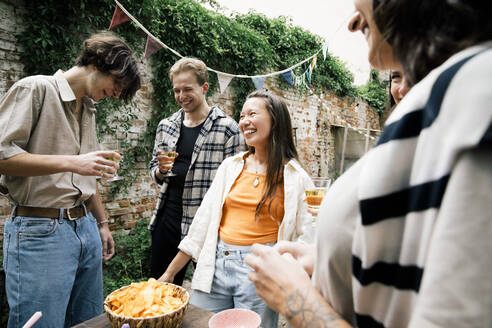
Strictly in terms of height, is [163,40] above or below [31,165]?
above

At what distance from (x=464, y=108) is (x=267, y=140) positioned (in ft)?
5.90

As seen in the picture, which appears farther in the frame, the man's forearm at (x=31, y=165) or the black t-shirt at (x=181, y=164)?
the black t-shirt at (x=181, y=164)

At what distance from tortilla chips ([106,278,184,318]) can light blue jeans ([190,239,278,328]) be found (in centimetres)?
45

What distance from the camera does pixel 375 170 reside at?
0.49 metres

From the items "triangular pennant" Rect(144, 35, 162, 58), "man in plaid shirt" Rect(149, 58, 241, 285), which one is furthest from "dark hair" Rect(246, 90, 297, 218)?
"triangular pennant" Rect(144, 35, 162, 58)

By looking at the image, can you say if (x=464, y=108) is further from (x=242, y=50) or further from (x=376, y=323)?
(x=242, y=50)

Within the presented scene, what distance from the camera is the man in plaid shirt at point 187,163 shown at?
2705mm

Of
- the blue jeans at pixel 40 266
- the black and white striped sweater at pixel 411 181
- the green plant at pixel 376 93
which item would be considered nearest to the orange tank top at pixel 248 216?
the blue jeans at pixel 40 266

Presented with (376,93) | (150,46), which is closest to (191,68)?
(150,46)

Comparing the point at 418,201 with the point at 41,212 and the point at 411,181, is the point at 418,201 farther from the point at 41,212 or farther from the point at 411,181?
the point at 41,212

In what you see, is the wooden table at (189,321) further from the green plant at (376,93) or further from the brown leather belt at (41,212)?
the green plant at (376,93)

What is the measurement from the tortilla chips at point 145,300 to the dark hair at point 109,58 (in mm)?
1383

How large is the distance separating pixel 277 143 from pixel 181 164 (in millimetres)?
1095

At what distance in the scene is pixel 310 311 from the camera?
2.04ft
